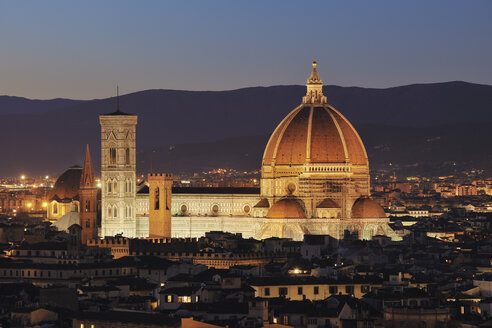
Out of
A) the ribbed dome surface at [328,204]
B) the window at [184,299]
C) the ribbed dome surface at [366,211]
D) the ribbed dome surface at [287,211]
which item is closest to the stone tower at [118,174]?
the ribbed dome surface at [287,211]

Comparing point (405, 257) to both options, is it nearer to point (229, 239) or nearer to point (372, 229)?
point (229, 239)

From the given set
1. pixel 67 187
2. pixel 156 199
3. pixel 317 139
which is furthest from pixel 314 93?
pixel 67 187

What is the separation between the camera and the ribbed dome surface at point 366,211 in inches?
5876

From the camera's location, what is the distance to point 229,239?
134 m

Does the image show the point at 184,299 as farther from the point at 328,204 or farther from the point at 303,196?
the point at 303,196

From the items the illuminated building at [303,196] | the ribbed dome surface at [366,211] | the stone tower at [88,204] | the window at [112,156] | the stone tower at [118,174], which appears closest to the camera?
the illuminated building at [303,196]

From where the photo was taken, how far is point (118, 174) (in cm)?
15800

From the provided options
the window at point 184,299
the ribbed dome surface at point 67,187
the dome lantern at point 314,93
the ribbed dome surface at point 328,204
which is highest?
the dome lantern at point 314,93

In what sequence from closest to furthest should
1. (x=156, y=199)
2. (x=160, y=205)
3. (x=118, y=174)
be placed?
1. (x=160, y=205)
2. (x=156, y=199)
3. (x=118, y=174)

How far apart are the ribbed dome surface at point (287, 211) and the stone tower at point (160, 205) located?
33.1ft

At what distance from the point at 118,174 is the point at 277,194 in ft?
44.2

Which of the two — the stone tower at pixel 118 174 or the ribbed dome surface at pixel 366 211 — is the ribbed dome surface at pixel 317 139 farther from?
the stone tower at pixel 118 174

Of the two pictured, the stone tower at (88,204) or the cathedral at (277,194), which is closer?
the cathedral at (277,194)

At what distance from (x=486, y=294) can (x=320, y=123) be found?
6015cm
